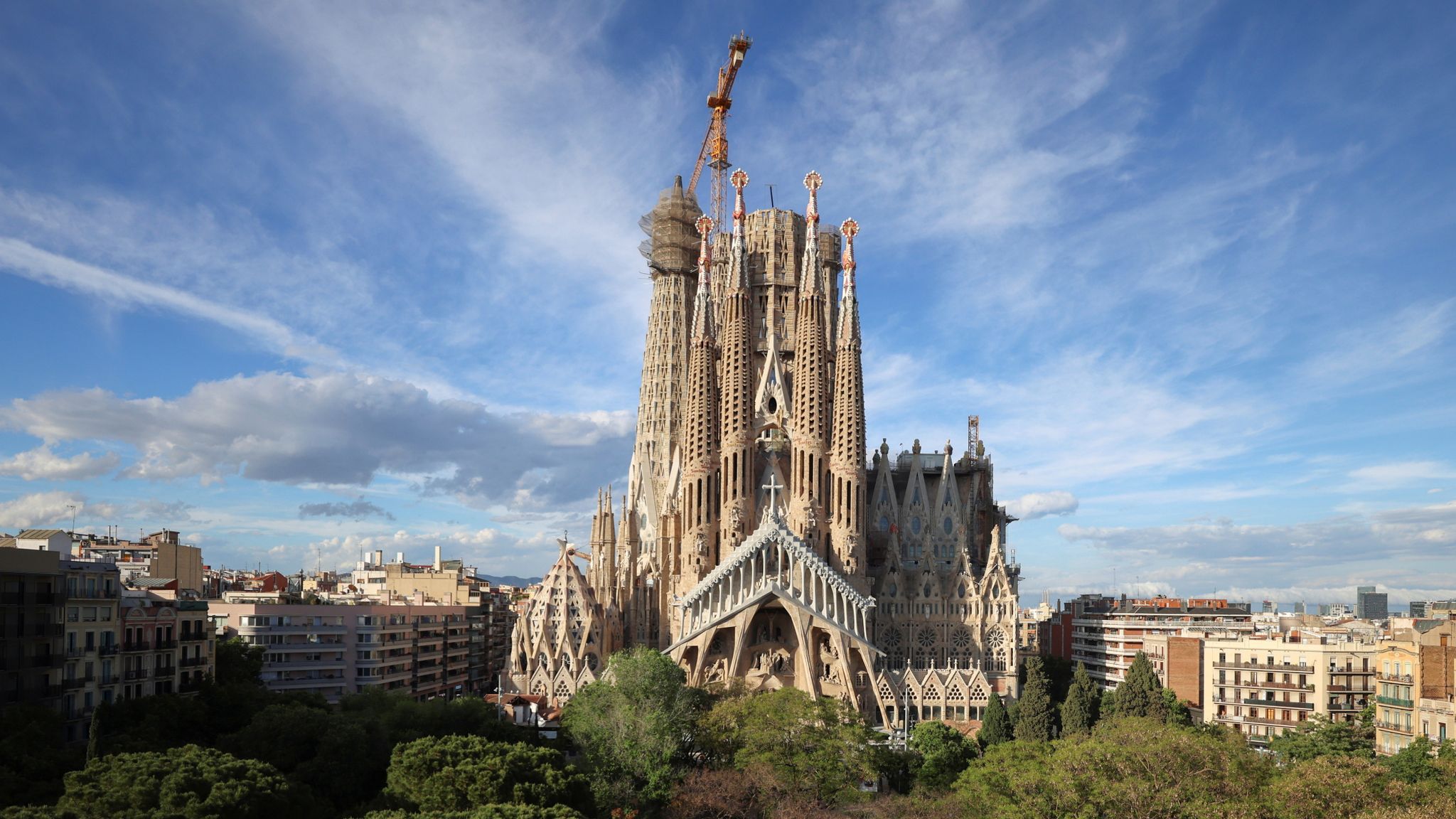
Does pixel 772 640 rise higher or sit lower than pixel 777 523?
lower

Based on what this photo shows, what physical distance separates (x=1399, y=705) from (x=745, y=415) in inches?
1387

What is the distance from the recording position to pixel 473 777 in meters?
32.6

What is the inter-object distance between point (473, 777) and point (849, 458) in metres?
39.3

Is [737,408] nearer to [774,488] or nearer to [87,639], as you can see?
[774,488]

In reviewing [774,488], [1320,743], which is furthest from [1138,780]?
[774,488]

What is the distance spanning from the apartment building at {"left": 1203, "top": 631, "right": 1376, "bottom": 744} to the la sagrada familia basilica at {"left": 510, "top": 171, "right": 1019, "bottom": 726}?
36.4ft

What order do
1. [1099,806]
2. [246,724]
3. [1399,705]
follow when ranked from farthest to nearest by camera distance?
[1399,705] → [246,724] → [1099,806]

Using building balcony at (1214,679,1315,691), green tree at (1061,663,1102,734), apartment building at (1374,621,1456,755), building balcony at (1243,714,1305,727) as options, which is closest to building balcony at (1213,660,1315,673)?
building balcony at (1214,679,1315,691)

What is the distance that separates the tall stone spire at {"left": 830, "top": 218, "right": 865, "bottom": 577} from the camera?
67.7 metres

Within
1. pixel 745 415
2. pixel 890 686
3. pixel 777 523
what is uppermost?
pixel 745 415

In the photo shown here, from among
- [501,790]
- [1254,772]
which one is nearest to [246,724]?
[501,790]

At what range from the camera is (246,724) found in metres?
42.5

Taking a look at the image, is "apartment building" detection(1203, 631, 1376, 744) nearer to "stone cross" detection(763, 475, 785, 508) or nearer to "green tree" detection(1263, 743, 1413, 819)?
"stone cross" detection(763, 475, 785, 508)

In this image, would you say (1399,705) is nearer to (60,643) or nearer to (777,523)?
(777,523)
